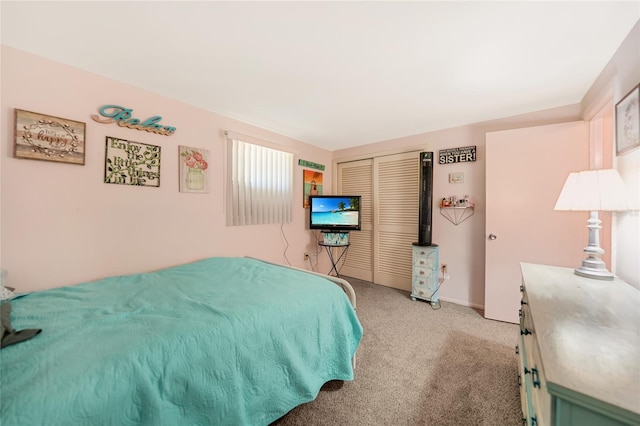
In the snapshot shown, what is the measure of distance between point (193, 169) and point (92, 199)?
33.6 inches

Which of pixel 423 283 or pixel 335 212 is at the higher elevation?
pixel 335 212

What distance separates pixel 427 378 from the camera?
170 cm

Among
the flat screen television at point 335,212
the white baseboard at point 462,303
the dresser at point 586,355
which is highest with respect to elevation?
the flat screen television at point 335,212

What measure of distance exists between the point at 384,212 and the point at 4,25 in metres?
3.97

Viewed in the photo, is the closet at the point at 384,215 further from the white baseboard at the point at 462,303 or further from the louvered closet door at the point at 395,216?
the white baseboard at the point at 462,303

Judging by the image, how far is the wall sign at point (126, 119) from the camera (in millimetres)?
1935

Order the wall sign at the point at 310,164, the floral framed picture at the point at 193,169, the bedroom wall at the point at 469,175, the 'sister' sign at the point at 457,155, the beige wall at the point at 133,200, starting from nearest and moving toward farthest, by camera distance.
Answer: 1. the beige wall at the point at 133,200
2. the bedroom wall at the point at 469,175
3. the floral framed picture at the point at 193,169
4. the 'sister' sign at the point at 457,155
5. the wall sign at the point at 310,164

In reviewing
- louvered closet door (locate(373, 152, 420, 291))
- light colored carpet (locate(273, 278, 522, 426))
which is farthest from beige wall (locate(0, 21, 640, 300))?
light colored carpet (locate(273, 278, 522, 426))

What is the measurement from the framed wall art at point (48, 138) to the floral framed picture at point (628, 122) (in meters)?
3.64

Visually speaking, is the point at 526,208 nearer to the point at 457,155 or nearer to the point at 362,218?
the point at 457,155

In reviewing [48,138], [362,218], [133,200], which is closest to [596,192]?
[362,218]

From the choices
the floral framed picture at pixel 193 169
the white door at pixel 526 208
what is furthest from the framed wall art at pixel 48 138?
the white door at pixel 526 208

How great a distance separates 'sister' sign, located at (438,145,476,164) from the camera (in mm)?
2922

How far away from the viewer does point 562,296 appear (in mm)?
1110
